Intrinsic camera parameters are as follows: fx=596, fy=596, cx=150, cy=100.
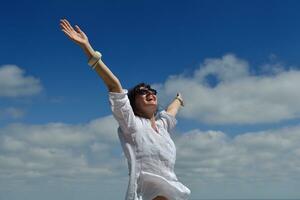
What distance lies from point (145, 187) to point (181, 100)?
271cm

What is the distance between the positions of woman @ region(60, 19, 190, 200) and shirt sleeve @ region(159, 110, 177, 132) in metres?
0.64

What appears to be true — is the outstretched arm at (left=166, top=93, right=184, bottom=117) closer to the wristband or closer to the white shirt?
the white shirt

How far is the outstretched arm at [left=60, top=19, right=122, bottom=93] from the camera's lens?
8.12 meters

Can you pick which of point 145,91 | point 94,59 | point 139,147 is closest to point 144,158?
point 139,147

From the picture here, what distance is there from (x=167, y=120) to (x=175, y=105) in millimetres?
892

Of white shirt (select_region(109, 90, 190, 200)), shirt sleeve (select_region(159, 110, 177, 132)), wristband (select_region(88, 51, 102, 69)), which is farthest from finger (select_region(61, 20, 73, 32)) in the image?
shirt sleeve (select_region(159, 110, 177, 132))

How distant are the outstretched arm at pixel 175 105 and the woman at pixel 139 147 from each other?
4.10ft

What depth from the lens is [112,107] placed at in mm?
8352

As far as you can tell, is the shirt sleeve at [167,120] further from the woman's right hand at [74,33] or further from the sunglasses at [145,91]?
the woman's right hand at [74,33]

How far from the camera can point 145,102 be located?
29.8 ft

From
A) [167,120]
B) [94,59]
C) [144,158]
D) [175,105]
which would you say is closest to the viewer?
[94,59]

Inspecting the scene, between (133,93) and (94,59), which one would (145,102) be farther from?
(94,59)

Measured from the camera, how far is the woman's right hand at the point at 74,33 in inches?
320

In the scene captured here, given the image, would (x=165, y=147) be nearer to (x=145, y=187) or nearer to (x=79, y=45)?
(x=145, y=187)
